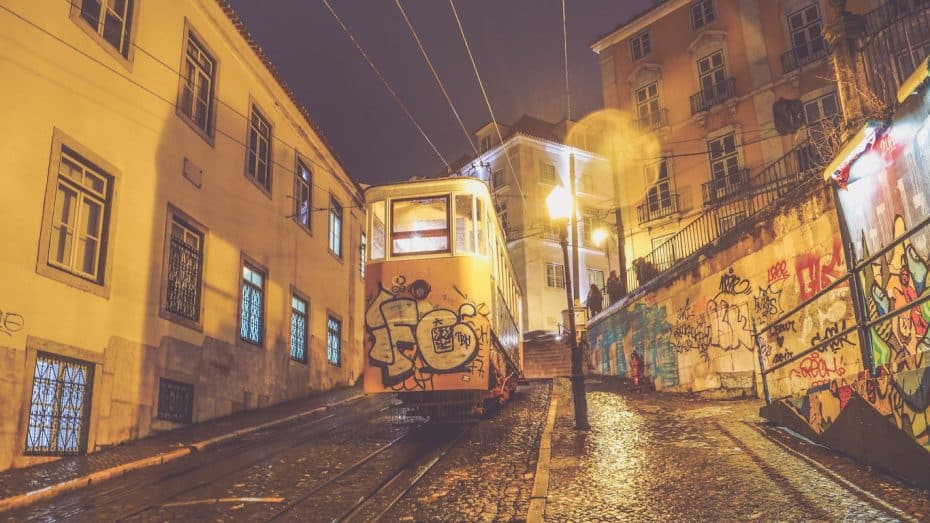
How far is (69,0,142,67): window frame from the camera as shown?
9033 mm

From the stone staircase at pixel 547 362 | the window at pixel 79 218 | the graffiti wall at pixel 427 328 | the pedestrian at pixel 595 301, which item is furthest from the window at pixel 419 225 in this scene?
the pedestrian at pixel 595 301

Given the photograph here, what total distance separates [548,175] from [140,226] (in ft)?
102

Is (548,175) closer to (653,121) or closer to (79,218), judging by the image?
(653,121)

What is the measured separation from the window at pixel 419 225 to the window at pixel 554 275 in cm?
2777

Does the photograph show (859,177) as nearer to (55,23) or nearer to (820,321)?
(820,321)

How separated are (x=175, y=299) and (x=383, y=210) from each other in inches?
180

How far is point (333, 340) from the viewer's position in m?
19.6

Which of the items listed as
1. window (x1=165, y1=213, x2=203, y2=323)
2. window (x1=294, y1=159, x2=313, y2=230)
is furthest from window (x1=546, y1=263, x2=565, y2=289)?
window (x1=165, y1=213, x2=203, y2=323)

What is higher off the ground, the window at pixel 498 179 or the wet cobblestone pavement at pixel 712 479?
the window at pixel 498 179

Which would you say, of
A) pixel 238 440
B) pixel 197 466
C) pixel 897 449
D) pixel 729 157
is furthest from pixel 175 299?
pixel 729 157

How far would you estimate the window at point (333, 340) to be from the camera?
19.0m

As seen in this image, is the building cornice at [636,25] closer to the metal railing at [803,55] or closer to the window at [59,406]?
the metal railing at [803,55]

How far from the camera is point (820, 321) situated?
10078mm

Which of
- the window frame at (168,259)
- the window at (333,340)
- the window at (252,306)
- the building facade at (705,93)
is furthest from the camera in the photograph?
the building facade at (705,93)
